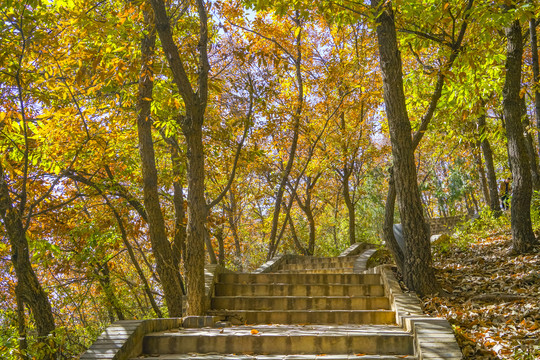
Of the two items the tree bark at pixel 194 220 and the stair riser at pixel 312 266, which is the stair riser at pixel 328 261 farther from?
the tree bark at pixel 194 220

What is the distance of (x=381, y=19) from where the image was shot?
7148mm

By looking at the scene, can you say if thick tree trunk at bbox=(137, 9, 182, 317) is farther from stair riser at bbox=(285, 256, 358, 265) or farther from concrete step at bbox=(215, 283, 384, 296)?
stair riser at bbox=(285, 256, 358, 265)

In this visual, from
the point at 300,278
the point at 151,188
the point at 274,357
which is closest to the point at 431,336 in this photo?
the point at 274,357

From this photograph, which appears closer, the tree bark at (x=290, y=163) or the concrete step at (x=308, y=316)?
the concrete step at (x=308, y=316)

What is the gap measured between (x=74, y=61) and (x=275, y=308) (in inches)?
199

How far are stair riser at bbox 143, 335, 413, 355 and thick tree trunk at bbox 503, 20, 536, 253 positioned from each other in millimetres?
4636

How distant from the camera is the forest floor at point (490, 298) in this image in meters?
4.23

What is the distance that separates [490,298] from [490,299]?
0.05 feet

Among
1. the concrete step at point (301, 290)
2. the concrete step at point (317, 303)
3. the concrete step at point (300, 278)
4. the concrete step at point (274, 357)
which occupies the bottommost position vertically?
the concrete step at point (274, 357)

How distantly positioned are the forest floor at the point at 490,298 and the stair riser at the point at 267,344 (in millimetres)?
926

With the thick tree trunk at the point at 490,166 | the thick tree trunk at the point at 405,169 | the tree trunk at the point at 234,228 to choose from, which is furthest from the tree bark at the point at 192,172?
the thick tree trunk at the point at 490,166

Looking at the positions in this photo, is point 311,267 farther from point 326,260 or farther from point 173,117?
point 173,117

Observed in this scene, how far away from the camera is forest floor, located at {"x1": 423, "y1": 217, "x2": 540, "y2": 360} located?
4.23 m

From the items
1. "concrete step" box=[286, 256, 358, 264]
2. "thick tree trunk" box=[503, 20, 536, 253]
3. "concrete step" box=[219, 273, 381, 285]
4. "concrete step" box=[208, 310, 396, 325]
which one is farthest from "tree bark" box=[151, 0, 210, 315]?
"thick tree trunk" box=[503, 20, 536, 253]
